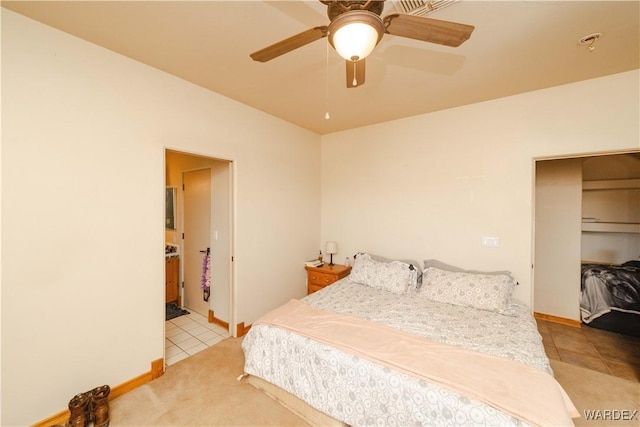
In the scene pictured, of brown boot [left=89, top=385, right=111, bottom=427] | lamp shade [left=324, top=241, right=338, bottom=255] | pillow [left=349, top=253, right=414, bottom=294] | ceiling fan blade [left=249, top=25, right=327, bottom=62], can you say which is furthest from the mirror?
ceiling fan blade [left=249, top=25, right=327, bottom=62]

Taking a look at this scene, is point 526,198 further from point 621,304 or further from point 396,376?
point 396,376

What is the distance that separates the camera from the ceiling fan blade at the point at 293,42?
44.8 inches

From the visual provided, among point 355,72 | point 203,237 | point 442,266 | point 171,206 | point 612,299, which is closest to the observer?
point 355,72

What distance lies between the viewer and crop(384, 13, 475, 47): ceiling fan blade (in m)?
1.07

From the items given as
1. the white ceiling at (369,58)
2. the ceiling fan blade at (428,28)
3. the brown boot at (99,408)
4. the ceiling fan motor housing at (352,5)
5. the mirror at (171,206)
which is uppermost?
the white ceiling at (369,58)

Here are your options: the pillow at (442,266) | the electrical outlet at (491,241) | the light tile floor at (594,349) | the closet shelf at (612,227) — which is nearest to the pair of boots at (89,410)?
the pillow at (442,266)

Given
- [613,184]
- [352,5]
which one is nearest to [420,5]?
[352,5]

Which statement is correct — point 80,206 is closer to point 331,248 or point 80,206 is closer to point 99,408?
point 99,408

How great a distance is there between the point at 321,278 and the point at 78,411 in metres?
2.54

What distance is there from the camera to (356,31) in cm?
105

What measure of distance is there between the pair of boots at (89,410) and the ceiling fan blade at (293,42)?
2506mm

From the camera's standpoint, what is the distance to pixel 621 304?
2896 millimetres

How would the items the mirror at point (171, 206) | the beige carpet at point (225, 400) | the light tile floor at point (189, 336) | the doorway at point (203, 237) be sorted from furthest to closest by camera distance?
the mirror at point (171, 206) → the doorway at point (203, 237) → the light tile floor at point (189, 336) → the beige carpet at point (225, 400)

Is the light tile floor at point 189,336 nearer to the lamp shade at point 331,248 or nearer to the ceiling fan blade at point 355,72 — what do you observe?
the lamp shade at point 331,248
